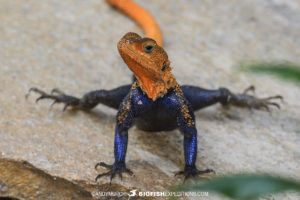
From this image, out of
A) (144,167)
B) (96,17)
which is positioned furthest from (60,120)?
(96,17)

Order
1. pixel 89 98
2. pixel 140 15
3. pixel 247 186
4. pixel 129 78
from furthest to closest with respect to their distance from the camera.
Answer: pixel 140 15
pixel 129 78
pixel 89 98
pixel 247 186

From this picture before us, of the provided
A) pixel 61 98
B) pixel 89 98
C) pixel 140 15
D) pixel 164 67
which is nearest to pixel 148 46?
pixel 164 67

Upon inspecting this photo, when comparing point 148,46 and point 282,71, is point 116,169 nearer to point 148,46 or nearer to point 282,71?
point 148,46

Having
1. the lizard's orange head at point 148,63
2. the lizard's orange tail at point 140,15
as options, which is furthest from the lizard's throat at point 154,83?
the lizard's orange tail at point 140,15

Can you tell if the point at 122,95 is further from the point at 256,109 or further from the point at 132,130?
the point at 256,109

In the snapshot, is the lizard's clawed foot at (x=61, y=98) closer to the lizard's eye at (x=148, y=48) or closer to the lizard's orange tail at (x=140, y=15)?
the lizard's eye at (x=148, y=48)
